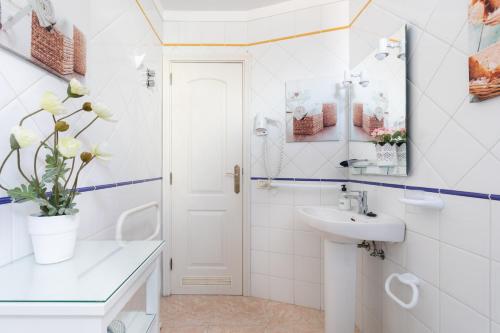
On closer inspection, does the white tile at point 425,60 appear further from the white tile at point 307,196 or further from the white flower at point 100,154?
the white flower at point 100,154

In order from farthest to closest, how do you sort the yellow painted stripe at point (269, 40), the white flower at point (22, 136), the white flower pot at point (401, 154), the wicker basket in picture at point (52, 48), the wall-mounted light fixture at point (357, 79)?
the yellow painted stripe at point (269, 40) → the wall-mounted light fixture at point (357, 79) → the white flower pot at point (401, 154) → the wicker basket in picture at point (52, 48) → the white flower at point (22, 136)

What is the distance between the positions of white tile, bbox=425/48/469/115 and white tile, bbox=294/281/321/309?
161 centimetres

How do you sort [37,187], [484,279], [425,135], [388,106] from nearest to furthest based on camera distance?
1. [37,187]
2. [484,279]
3. [425,135]
4. [388,106]

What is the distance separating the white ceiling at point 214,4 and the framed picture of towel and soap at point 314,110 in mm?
713

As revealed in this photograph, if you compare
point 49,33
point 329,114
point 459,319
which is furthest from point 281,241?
point 49,33

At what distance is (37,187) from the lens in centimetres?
80

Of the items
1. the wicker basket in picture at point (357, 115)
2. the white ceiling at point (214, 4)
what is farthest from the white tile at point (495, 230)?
the white ceiling at point (214, 4)

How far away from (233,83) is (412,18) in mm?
1395

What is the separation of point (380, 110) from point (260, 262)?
59.5 inches

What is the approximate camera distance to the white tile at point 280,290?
2.21 meters

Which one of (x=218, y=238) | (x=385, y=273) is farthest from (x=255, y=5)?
(x=385, y=273)

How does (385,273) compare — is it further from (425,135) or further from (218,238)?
(218,238)

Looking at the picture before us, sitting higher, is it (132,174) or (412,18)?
(412,18)

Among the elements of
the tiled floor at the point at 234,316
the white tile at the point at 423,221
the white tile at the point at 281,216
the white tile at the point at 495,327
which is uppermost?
the white tile at the point at 423,221
